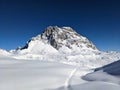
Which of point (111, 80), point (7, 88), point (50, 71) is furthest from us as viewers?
point (50, 71)

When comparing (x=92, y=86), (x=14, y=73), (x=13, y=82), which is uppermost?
(x=14, y=73)

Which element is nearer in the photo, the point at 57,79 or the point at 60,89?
the point at 60,89

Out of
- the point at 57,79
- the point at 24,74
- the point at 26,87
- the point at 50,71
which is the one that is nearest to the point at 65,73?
the point at 50,71

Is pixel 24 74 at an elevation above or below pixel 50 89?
above

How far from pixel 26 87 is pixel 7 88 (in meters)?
0.55

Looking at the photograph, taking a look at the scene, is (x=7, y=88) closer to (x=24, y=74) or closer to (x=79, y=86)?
(x=24, y=74)

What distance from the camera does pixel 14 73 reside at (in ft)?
23.2

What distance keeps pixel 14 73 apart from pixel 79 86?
2489mm

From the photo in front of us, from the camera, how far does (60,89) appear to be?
5867 mm

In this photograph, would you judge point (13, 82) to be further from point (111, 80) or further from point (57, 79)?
point (111, 80)

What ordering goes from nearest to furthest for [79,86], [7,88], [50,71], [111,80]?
[7,88] → [79,86] → [111,80] → [50,71]

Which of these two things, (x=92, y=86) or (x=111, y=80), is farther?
(x=111, y=80)

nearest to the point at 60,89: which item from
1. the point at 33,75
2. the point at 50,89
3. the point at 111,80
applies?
the point at 50,89

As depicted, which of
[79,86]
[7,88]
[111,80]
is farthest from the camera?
[111,80]
